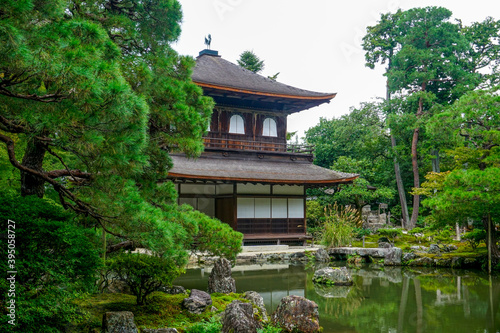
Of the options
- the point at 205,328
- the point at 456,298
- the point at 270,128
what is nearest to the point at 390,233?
the point at 270,128

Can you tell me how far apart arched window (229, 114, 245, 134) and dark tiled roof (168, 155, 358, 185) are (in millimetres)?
1404

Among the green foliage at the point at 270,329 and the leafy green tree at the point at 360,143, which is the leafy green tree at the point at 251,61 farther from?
the green foliage at the point at 270,329

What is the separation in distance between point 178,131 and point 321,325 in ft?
11.6

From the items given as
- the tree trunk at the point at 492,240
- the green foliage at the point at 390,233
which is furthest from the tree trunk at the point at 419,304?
the green foliage at the point at 390,233

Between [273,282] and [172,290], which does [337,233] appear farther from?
[172,290]

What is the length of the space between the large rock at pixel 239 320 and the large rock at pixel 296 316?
0.60 m

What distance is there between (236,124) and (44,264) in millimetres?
13888

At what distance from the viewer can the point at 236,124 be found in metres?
17.1

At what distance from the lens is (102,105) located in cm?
331

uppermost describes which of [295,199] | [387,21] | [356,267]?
[387,21]

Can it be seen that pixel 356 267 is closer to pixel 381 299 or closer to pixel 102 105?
pixel 381 299

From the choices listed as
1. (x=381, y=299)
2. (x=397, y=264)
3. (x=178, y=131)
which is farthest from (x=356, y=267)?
(x=178, y=131)

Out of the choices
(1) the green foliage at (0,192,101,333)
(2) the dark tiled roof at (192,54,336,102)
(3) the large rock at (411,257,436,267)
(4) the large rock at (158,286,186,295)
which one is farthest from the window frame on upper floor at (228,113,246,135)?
(1) the green foliage at (0,192,101,333)

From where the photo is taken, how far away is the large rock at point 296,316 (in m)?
5.52
